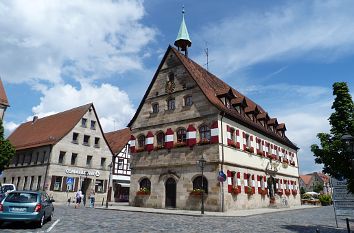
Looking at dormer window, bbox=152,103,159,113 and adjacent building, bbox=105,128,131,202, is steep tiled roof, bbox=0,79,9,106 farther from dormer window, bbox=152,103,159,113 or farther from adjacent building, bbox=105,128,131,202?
dormer window, bbox=152,103,159,113

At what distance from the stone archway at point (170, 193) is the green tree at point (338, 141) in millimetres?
13901

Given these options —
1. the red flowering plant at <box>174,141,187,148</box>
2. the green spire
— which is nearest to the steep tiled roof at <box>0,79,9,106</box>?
the green spire

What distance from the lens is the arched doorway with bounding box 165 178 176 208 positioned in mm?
26136

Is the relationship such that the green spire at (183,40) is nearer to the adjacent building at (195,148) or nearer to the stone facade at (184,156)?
the adjacent building at (195,148)

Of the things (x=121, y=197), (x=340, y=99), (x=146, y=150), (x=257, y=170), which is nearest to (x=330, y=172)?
(x=340, y=99)

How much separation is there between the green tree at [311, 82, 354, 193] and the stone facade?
32.6 feet

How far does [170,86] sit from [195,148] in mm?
6762

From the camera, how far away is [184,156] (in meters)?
26.0

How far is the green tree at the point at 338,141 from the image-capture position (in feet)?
45.9

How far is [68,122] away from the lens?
1668 inches

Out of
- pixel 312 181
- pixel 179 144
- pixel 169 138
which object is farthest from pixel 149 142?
pixel 312 181

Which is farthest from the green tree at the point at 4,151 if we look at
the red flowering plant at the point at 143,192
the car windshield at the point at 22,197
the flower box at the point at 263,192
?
the flower box at the point at 263,192

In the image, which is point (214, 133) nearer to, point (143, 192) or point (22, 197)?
point (143, 192)

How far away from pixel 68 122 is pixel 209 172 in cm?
2540
